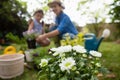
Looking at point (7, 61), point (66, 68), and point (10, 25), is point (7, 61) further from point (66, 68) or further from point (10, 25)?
point (10, 25)

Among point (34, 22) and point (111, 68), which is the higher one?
point (34, 22)

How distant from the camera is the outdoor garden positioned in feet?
3.36

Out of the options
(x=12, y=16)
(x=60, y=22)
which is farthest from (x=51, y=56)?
(x=12, y=16)

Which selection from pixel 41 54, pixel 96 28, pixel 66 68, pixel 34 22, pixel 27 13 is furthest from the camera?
pixel 96 28

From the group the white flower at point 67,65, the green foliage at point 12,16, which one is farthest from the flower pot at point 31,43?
the green foliage at point 12,16

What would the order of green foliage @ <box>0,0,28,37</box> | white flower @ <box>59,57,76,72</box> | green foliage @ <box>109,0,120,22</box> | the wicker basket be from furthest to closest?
green foliage @ <box>0,0,28,37</box> → green foliage @ <box>109,0,120,22</box> → the wicker basket → white flower @ <box>59,57,76,72</box>

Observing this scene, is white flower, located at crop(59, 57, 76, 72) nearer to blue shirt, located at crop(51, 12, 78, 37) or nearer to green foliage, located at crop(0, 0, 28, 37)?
blue shirt, located at crop(51, 12, 78, 37)

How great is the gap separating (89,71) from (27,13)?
4.32 meters

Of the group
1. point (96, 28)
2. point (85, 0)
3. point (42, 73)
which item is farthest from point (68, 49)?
point (96, 28)

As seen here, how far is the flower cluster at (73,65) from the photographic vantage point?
961 millimetres

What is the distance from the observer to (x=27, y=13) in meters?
5.10

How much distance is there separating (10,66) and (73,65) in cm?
114

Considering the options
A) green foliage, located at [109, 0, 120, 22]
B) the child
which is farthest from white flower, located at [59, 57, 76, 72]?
the child

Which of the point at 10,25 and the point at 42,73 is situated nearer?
the point at 42,73
